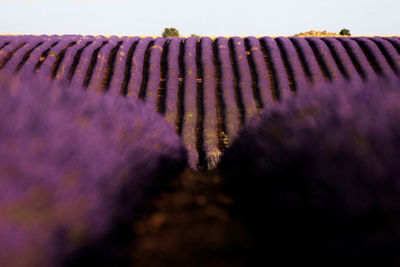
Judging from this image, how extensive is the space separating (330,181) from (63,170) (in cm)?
97

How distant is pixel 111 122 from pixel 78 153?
66cm

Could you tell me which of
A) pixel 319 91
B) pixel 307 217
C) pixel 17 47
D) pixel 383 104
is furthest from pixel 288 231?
pixel 17 47

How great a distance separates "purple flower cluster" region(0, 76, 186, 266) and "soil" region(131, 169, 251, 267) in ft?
0.46

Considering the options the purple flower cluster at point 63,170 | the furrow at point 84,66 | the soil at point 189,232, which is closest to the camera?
the purple flower cluster at point 63,170

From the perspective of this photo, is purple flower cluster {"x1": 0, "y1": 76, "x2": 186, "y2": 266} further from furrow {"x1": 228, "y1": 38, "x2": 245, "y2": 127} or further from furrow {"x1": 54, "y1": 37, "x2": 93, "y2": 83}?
furrow {"x1": 54, "y1": 37, "x2": 93, "y2": 83}

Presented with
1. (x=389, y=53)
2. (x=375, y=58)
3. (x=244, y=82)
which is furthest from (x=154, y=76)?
(x=389, y=53)

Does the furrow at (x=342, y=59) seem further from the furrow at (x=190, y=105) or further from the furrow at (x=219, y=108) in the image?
the furrow at (x=190, y=105)

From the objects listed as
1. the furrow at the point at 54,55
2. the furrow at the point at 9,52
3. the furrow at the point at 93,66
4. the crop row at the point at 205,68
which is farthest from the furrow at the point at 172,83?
the furrow at the point at 9,52

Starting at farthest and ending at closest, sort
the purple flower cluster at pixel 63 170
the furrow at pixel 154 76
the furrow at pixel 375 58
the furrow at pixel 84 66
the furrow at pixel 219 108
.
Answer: the furrow at pixel 375 58 < the furrow at pixel 84 66 < the furrow at pixel 154 76 < the furrow at pixel 219 108 < the purple flower cluster at pixel 63 170

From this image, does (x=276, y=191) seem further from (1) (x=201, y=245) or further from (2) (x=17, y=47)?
(2) (x=17, y=47)

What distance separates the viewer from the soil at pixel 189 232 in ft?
5.48

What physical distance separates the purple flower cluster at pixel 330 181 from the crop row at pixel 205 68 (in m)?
1.99

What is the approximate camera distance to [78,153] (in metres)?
1.48

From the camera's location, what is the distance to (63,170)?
52.2 inches
